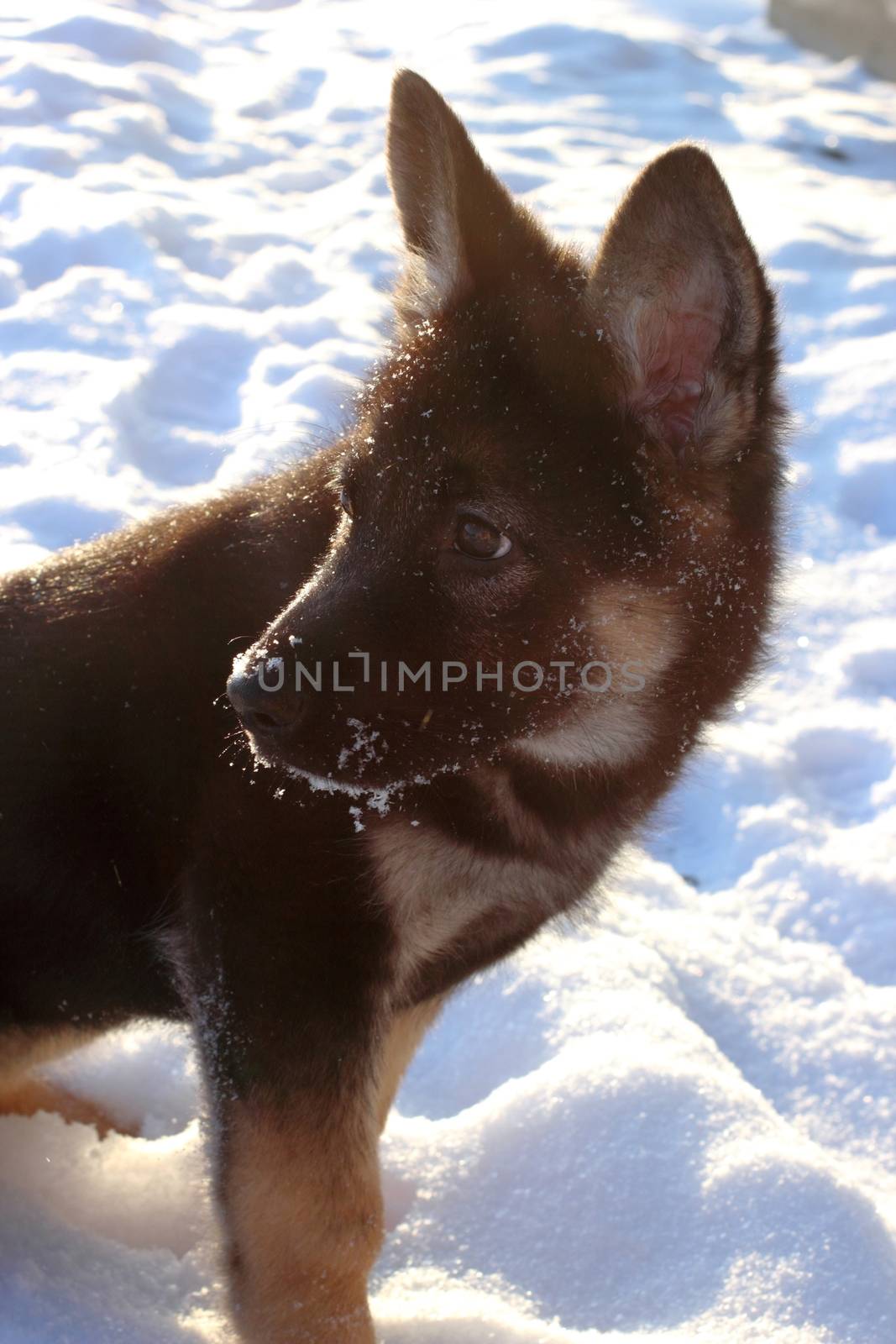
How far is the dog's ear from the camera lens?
179cm

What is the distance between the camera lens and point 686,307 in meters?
1.92

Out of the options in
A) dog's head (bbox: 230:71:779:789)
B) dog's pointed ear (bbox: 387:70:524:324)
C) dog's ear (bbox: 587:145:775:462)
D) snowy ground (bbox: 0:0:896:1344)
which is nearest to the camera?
dog's ear (bbox: 587:145:775:462)

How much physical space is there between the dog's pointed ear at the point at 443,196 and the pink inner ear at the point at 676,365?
0.34 metres

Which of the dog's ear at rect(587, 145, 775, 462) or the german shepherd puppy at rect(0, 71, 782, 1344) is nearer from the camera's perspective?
the dog's ear at rect(587, 145, 775, 462)

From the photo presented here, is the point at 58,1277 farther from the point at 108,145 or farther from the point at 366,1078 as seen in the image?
the point at 108,145

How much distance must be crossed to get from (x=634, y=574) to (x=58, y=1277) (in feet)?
5.23

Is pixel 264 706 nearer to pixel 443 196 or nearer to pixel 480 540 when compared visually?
pixel 480 540

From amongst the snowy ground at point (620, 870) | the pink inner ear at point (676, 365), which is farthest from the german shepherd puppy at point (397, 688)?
the snowy ground at point (620, 870)

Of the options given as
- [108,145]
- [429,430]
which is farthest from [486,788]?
[108,145]

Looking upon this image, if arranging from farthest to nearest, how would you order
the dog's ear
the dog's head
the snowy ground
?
the snowy ground, the dog's head, the dog's ear

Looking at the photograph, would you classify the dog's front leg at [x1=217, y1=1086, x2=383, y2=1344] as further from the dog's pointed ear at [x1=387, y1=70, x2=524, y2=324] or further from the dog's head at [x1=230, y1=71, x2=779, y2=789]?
the dog's pointed ear at [x1=387, y1=70, x2=524, y2=324]

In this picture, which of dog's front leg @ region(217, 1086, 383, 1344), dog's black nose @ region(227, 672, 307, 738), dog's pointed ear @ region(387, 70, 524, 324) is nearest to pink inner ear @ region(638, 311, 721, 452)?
dog's pointed ear @ region(387, 70, 524, 324)

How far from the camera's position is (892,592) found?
171 inches

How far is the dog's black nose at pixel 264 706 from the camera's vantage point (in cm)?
181
